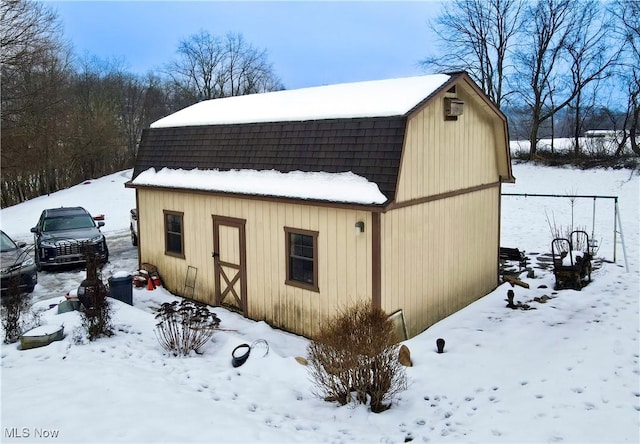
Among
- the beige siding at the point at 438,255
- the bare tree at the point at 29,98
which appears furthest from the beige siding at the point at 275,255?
the bare tree at the point at 29,98

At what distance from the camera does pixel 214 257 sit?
11117 mm

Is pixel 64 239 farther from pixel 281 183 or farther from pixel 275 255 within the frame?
pixel 281 183

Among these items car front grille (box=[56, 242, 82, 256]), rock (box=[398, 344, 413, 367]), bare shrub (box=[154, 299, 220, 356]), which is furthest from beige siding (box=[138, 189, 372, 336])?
car front grille (box=[56, 242, 82, 256])

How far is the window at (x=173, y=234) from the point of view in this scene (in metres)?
12.2

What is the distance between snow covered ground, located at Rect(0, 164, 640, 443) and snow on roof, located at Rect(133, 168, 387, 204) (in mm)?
2608

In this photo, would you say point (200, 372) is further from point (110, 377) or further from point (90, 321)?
point (90, 321)

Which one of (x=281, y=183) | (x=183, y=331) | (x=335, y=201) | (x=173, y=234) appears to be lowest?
(x=183, y=331)

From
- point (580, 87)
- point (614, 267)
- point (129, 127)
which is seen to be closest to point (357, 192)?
point (614, 267)

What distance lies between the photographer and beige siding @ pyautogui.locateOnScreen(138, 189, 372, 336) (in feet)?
28.4

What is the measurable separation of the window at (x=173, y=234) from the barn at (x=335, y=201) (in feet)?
0.12

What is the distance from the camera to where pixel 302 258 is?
9.43 m

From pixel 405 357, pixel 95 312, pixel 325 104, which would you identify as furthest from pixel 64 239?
pixel 405 357

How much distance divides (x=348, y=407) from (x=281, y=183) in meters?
4.53

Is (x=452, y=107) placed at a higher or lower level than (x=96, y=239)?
higher
